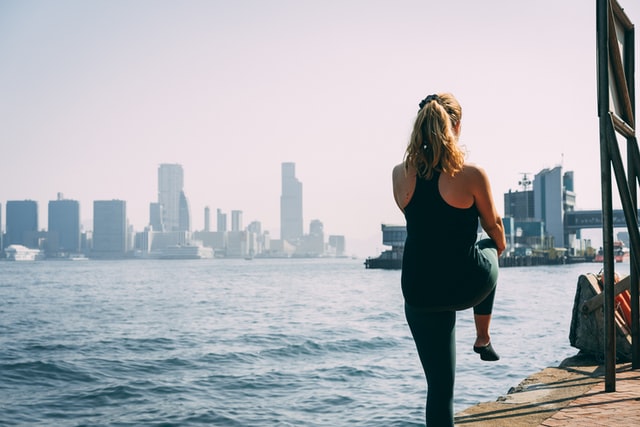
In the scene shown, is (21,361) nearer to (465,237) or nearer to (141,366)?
(141,366)

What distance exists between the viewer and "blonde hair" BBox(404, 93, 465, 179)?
2.76 m

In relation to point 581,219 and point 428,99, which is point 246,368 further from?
point 581,219

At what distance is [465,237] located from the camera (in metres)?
2.79

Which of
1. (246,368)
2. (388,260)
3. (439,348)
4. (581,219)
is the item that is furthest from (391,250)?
(439,348)

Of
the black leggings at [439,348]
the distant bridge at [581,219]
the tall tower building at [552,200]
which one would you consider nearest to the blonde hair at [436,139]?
the black leggings at [439,348]

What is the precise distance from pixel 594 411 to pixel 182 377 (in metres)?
13.3

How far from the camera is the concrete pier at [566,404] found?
437cm

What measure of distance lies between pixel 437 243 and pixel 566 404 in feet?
9.62

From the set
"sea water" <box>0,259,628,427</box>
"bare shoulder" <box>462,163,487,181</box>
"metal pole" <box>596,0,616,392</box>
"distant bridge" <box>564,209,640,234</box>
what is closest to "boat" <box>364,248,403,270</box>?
"distant bridge" <box>564,209,640,234</box>

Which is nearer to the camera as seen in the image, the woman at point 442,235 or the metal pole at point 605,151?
the woman at point 442,235

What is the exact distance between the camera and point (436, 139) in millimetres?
2777

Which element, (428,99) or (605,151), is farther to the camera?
(605,151)

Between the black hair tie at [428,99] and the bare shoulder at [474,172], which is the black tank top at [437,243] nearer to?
the bare shoulder at [474,172]

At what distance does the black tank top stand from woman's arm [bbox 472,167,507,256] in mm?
35
